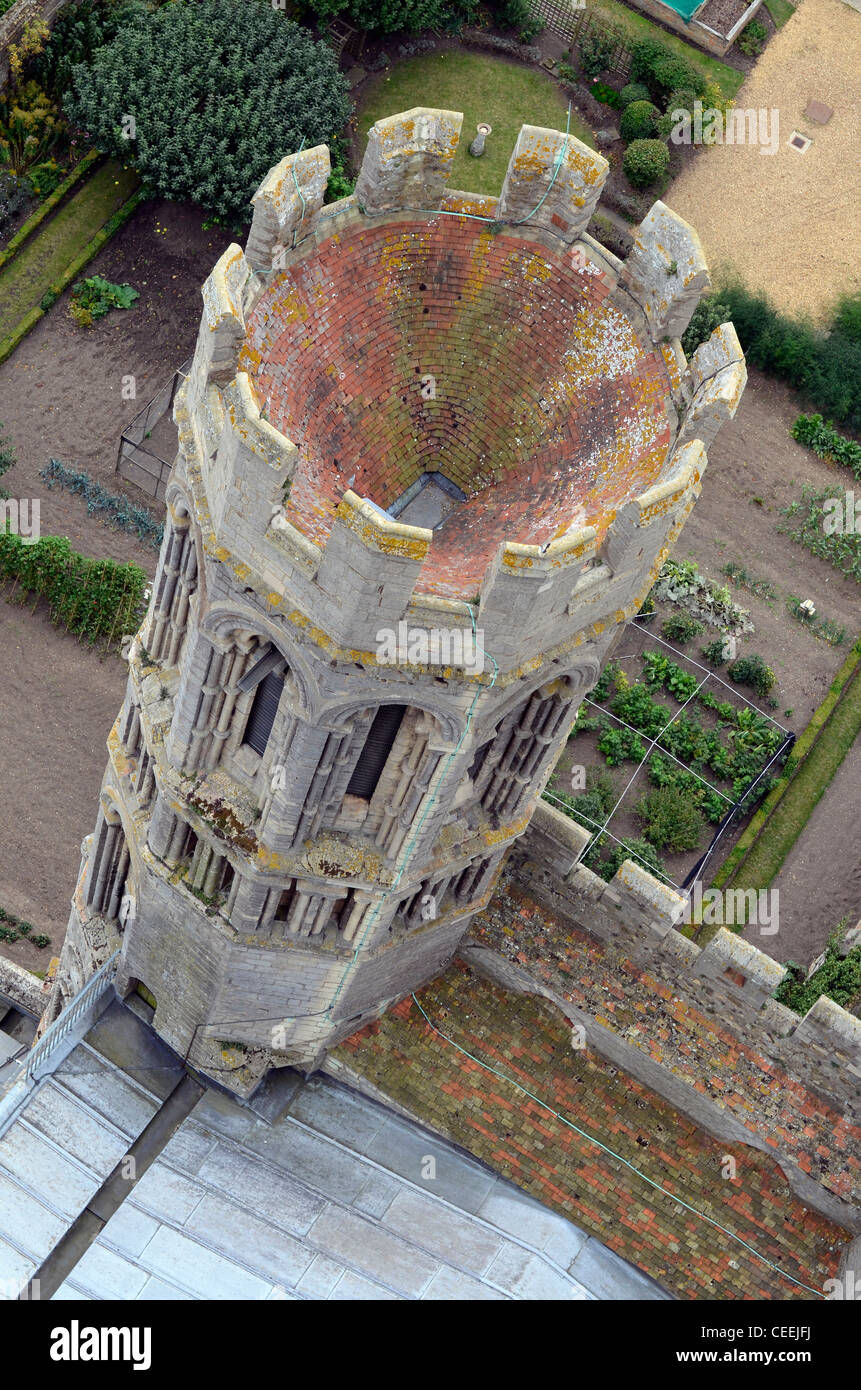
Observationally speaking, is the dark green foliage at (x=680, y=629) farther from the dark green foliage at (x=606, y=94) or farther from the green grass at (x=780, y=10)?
the green grass at (x=780, y=10)

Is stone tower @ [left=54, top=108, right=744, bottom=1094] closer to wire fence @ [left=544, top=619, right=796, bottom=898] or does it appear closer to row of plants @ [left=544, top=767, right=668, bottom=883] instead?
row of plants @ [left=544, top=767, right=668, bottom=883]

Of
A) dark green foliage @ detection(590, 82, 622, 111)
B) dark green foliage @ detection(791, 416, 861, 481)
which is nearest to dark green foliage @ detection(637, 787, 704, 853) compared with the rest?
dark green foliage @ detection(791, 416, 861, 481)

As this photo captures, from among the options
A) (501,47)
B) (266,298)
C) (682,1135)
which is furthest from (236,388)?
(501,47)

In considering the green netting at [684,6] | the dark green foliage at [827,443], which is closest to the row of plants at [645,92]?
the green netting at [684,6]

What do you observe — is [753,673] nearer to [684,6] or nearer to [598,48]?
[598,48]

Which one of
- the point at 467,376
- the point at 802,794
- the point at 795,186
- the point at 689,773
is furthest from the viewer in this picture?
the point at 795,186

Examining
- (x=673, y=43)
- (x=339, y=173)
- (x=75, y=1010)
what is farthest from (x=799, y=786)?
(x=75, y=1010)
